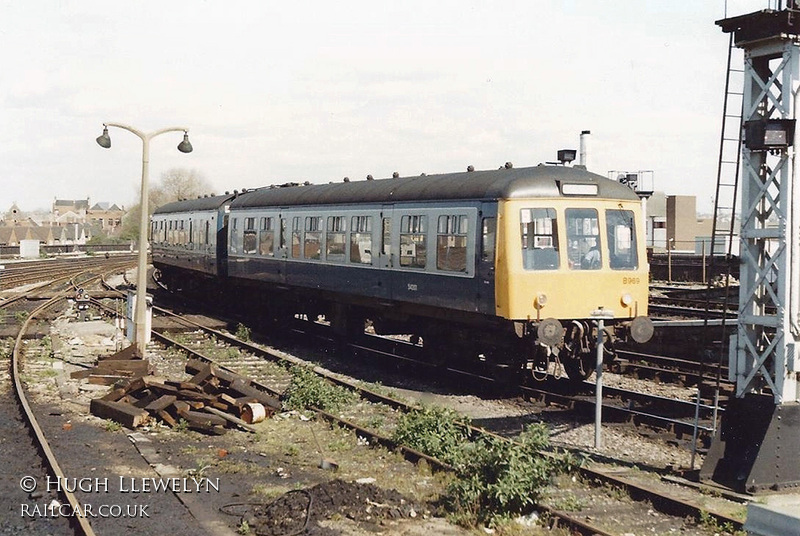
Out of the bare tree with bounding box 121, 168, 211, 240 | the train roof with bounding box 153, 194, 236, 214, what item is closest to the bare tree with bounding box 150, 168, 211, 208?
the bare tree with bounding box 121, 168, 211, 240

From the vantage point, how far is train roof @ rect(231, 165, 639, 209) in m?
13.5

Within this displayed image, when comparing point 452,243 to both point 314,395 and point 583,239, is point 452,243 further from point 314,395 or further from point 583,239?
point 314,395

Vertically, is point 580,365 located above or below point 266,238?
below

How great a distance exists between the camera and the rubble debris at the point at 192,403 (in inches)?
473

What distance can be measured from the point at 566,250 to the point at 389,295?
13.6 ft

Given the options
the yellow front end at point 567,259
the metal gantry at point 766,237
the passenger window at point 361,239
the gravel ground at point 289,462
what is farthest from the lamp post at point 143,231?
the metal gantry at point 766,237

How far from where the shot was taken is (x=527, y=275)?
43.5 feet

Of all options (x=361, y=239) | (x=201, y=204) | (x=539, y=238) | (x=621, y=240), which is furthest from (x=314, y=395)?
(x=201, y=204)

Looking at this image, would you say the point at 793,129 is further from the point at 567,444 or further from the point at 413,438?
the point at 413,438

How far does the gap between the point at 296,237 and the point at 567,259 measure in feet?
29.4

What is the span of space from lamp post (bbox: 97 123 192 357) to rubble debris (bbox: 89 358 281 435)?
3389 millimetres

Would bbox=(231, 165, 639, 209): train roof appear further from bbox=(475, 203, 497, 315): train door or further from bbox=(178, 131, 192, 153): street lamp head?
bbox=(178, 131, 192, 153): street lamp head

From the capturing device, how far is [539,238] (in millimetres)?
13492

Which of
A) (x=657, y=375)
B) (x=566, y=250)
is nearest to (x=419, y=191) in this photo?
(x=566, y=250)
